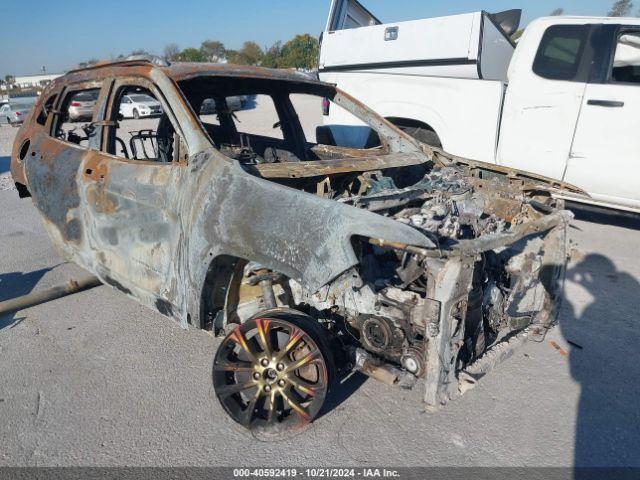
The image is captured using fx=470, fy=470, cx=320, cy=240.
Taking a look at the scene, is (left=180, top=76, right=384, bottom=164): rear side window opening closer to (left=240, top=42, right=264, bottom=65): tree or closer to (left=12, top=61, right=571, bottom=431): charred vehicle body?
(left=12, top=61, right=571, bottom=431): charred vehicle body

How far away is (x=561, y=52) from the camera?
5.10 meters

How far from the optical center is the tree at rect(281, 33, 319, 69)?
47.9 meters

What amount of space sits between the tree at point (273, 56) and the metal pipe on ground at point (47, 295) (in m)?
48.4

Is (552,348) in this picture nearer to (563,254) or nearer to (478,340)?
(563,254)

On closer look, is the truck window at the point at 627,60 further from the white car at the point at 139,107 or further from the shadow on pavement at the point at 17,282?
the white car at the point at 139,107

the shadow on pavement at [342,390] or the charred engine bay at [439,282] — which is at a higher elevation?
the charred engine bay at [439,282]

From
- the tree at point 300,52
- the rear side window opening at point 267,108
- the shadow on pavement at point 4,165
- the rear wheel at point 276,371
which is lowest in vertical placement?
the shadow on pavement at point 4,165

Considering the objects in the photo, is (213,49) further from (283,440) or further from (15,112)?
(283,440)

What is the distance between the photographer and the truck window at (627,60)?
4.77m

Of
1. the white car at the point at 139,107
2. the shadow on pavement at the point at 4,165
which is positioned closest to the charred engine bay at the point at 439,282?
the shadow on pavement at the point at 4,165

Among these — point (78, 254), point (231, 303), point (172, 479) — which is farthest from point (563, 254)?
point (78, 254)

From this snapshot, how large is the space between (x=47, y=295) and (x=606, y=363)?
418 cm

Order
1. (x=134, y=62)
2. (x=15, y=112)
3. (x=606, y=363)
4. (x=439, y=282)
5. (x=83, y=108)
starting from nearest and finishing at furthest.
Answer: (x=439, y=282)
(x=606, y=363)
(x=134, y=62)
(x=83, y=108)
(x=15, y=112)

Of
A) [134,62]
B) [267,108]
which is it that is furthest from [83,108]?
[134,62]
